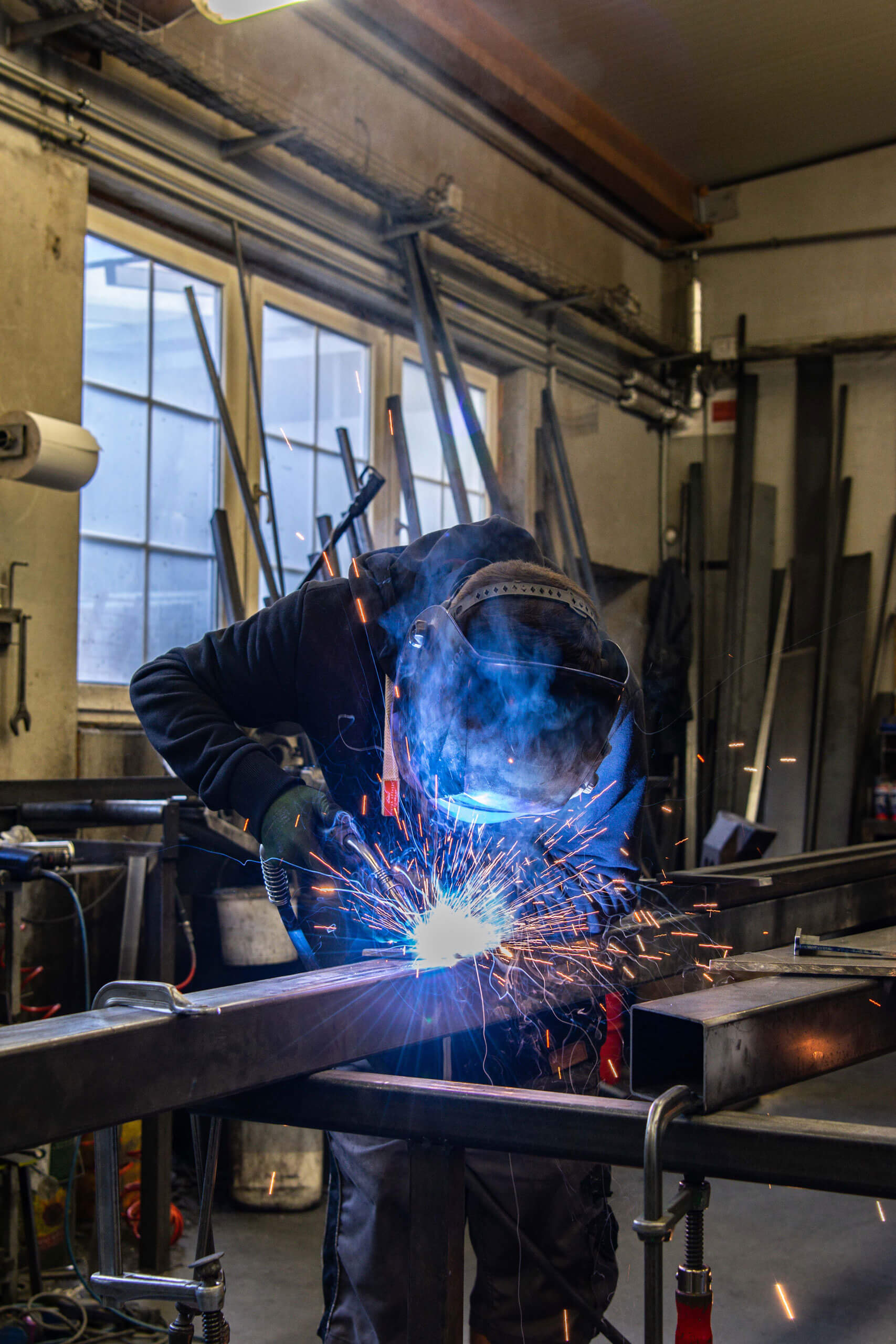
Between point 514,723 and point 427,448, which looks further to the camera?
point 427,448

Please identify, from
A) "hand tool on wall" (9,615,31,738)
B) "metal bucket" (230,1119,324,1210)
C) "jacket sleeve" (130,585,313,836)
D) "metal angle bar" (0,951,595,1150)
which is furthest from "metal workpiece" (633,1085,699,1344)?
"hand tool on wall" (9,615,31,738)

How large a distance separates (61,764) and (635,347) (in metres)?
4.70

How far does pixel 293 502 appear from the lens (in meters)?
4.40

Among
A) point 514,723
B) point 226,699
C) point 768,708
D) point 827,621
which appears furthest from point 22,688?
point 827,621

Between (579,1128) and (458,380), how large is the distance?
4185 millimetres

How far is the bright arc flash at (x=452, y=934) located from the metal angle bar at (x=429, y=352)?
328 cm

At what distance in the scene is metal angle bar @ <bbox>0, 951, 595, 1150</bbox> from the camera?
32.9 inches

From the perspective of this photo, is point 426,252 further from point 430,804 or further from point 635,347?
point 430,804

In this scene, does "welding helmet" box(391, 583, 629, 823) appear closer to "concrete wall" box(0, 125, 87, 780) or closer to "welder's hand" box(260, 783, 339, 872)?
"welder's hand" box(260, 783, 339, 872)

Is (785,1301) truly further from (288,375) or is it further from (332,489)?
(288,375)

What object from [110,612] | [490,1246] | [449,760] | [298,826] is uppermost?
[110,612]

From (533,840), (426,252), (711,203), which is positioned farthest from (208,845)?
(711,203)

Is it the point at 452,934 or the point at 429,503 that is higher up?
the point at 429,503

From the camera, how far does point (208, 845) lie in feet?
9.78
